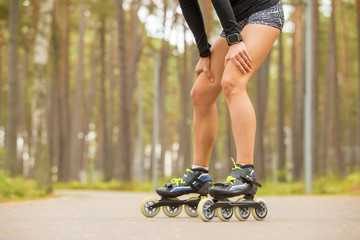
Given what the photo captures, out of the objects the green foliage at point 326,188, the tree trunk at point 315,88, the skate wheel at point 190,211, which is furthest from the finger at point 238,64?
the tree trunk at point 315,88

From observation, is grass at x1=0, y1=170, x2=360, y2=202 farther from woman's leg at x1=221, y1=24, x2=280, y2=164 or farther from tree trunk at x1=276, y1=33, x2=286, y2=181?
tree trunk at x1=276, y1=33, x2=286, y2=181

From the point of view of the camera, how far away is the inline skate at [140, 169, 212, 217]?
4.70m

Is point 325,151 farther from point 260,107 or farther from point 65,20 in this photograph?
point 65,20

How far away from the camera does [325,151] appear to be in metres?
27.5

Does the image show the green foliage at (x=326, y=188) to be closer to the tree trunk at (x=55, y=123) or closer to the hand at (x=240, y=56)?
the hand at (x=240, y=56)

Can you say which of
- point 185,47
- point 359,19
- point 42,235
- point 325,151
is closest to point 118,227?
point 42,235

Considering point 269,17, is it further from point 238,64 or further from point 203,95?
point 203,95

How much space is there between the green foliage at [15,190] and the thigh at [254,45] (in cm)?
602

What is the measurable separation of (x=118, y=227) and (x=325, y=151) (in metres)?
24.7

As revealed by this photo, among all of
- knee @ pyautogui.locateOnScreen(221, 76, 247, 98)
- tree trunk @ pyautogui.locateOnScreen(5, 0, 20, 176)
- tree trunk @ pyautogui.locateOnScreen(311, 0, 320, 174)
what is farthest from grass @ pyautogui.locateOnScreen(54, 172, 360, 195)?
knee @ pyautogui.locateOnScreen(221, 76, 247, 98)

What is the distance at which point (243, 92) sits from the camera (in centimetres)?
473

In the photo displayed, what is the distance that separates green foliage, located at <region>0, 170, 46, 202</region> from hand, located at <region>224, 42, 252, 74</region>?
6.09 meters

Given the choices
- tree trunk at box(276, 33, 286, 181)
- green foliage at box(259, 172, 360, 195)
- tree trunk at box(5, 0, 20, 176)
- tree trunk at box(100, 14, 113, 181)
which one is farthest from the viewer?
tree trunk at box(100, 14, 113, 181)

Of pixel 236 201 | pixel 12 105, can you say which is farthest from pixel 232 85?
pixel 12 105
